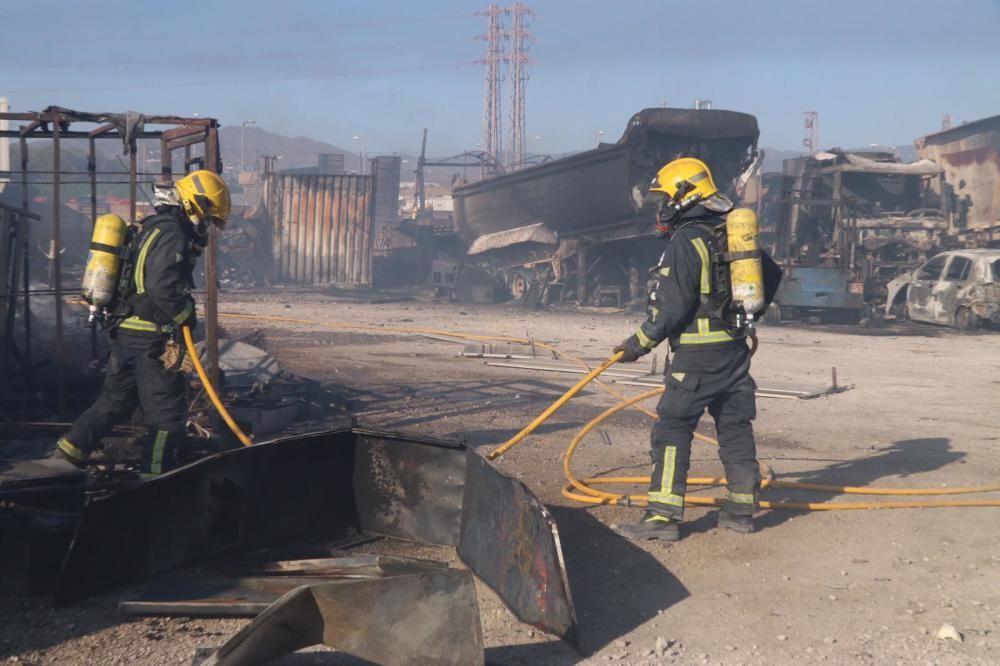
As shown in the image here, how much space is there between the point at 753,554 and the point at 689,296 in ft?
4.59

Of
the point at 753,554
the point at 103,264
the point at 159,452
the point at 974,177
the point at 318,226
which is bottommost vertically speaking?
the point at 753,554

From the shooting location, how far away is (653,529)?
17.4ft

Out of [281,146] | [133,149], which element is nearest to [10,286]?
[133,149]

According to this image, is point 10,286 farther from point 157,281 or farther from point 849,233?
point 849,233

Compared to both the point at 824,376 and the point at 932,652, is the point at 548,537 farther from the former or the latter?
the point at 824,376

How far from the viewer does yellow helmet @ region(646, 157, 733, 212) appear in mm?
5309

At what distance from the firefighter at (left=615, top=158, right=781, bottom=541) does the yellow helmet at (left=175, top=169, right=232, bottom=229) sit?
2.58 metres

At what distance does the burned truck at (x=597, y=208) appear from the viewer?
20172mm

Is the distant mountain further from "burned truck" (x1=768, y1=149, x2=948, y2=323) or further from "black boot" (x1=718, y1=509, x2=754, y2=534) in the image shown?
"black boot" (x1=718, y1=509, x2=754, y2=534)

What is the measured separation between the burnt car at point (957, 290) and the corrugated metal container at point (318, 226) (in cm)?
1549

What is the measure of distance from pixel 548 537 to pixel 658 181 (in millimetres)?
2383

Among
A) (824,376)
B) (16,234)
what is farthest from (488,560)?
(824,376)

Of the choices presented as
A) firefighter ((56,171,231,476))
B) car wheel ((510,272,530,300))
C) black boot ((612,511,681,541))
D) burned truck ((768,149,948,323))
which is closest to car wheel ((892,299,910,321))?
burned truck ((768,149,948,323))

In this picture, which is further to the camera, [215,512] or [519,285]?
[519,285]
